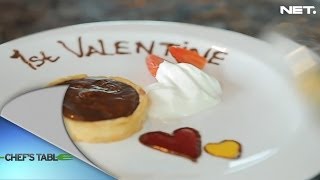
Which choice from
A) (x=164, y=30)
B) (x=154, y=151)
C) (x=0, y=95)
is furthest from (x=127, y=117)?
(x=164, y=30)

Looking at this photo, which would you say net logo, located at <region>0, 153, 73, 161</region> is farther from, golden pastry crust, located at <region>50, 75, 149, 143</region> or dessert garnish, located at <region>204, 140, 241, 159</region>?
dessert garnish, located at <region>204, 140, 241, 159</region>

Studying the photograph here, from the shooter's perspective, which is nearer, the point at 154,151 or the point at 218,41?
the point at 154,151

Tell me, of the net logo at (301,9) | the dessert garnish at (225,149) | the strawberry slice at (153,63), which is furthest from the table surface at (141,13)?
the dessert garnish at (225,149)

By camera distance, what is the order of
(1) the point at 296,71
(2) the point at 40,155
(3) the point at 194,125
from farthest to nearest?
1. (1) the point at 296,71
2. (3) the point at 194,125
3. (2) the point at 40,155

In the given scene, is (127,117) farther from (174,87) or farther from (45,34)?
(45,34)

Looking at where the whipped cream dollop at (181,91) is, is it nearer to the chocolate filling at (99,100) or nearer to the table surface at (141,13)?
the chocolate filling at (99,100)

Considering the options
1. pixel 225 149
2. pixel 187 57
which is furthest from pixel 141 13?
pixel 225 149

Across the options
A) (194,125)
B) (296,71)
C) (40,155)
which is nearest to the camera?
(40,155)
